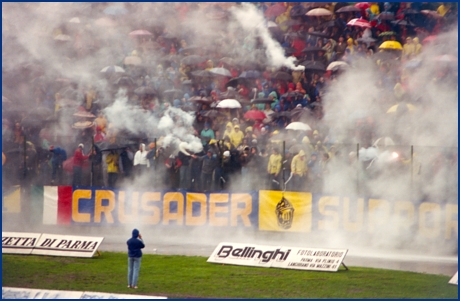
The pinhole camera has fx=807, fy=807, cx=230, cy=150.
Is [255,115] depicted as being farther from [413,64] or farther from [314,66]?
[413,64]

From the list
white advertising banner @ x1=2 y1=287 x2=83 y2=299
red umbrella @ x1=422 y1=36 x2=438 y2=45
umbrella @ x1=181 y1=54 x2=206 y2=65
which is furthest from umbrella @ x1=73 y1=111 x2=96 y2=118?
red umbrella @ x1=422 y1=36 x2=438 y2=45

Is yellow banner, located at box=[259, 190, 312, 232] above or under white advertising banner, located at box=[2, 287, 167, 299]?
above

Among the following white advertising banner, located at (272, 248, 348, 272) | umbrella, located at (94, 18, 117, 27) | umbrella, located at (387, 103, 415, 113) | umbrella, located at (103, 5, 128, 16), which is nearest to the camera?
white advertising banner, located at (272, 248, 348, 272)

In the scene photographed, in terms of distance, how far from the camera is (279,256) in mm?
15516

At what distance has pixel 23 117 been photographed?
A: 20406 mm

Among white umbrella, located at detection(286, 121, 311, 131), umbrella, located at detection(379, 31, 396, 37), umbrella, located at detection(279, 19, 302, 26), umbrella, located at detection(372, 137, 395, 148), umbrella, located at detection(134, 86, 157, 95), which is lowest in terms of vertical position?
umbrella, located at detection(372, 137, 395, 148)

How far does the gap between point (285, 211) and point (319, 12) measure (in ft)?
22.1

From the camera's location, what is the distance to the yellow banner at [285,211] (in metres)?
17.3

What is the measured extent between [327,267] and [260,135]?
4.93 metres

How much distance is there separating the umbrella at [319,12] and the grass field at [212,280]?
843 centimetres

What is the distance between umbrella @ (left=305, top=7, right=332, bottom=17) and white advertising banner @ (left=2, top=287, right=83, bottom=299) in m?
11.2

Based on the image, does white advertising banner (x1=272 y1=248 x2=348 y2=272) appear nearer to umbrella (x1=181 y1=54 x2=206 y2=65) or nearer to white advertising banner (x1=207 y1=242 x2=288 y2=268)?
white advertising banner (x1=207 y1=242 x2=288 y2=268)

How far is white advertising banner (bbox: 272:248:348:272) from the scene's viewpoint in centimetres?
1513

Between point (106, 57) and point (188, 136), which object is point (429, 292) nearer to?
point (188, 136)
